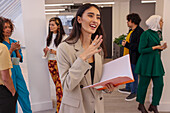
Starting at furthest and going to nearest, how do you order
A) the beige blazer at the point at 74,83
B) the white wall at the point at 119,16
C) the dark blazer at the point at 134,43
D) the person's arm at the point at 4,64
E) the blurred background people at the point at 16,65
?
the white wall at the point at 119,16 < the dark blazer at the point at 134,43 < the blurred background people at the point at 16,65 < the person's arm at the point at 4,64 < the beige blazer at the point at 74,83

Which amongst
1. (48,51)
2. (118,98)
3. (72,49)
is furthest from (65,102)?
(118,98)

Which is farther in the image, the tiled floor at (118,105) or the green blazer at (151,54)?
the tiled floor at (118,105)

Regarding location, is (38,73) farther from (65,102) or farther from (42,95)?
(65,102)

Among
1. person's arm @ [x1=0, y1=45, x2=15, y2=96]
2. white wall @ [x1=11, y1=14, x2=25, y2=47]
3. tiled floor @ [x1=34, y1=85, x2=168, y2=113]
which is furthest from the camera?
white wall @ [x1=11, y1=14, x2=25, y2=47]

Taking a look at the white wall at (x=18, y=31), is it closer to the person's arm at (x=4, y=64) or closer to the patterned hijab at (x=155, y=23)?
the patterned hijab at (x=155, y=23)

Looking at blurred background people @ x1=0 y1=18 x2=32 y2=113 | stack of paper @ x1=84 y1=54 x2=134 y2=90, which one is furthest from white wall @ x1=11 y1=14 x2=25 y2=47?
stack of paper @ x1=84 y1=54 x2=134 y2=90

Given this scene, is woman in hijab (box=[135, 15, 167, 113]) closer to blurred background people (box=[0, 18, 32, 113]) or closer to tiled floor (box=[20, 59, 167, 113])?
tiled floor (box=[20, 59, 167, 113])

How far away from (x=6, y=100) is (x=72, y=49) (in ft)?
3.16

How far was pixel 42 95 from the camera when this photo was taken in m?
3.12

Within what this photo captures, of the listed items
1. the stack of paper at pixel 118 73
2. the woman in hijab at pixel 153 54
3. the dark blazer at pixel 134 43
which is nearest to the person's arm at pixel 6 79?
the stack of paper at pixel 118 73

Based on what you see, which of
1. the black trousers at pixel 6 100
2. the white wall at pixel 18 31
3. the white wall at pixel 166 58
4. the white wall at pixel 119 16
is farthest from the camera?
the white wall at pixel 18 31

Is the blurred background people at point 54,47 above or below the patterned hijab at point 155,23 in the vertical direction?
below

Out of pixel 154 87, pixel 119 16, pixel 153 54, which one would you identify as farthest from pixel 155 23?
pixel 119 16

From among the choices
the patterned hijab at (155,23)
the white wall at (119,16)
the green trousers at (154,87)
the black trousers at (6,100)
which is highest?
the white wall at (119,16)
